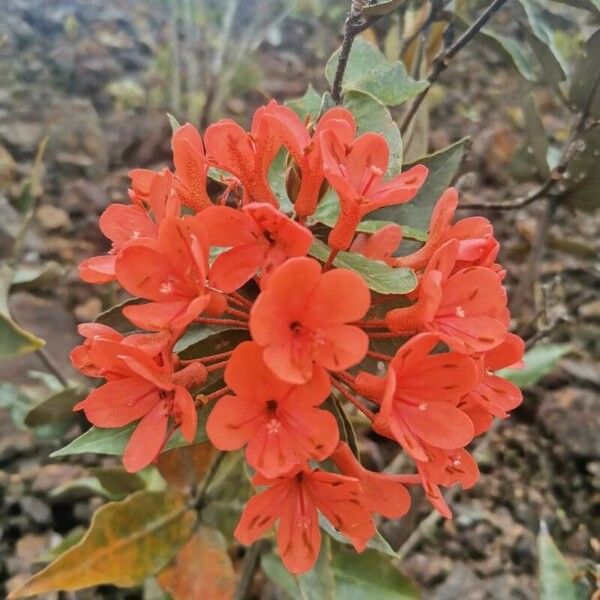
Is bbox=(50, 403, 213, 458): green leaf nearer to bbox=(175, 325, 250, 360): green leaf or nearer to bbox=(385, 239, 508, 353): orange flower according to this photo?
bbox=(175, 325, 250, 360): green leaf

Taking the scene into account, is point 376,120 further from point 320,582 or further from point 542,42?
point 320,582

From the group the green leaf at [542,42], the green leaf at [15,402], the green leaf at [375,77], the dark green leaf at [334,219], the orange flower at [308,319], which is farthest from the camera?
the green leaf at [15,402]

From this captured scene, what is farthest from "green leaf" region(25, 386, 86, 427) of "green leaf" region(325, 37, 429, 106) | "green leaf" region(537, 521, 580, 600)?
"green leaf" region(537, 521, 580, 600)

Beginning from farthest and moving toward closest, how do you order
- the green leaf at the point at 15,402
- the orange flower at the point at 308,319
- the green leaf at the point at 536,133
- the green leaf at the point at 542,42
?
the green leaf at the point at 15,402 < the green leaf at the point at 536,133 < the green leaf at the point at 542,42 < the orange flower at the point at 308,319

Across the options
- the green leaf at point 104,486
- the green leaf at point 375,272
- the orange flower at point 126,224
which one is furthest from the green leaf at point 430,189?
the green leaf at point 104,486

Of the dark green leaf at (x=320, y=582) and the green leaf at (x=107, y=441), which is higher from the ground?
the green leaf at (x=107, y=441)

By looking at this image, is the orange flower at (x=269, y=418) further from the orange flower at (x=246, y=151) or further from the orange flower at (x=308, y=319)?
the orange flower at (x=246, y=151)

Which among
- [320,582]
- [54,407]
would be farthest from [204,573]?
[54,407]
